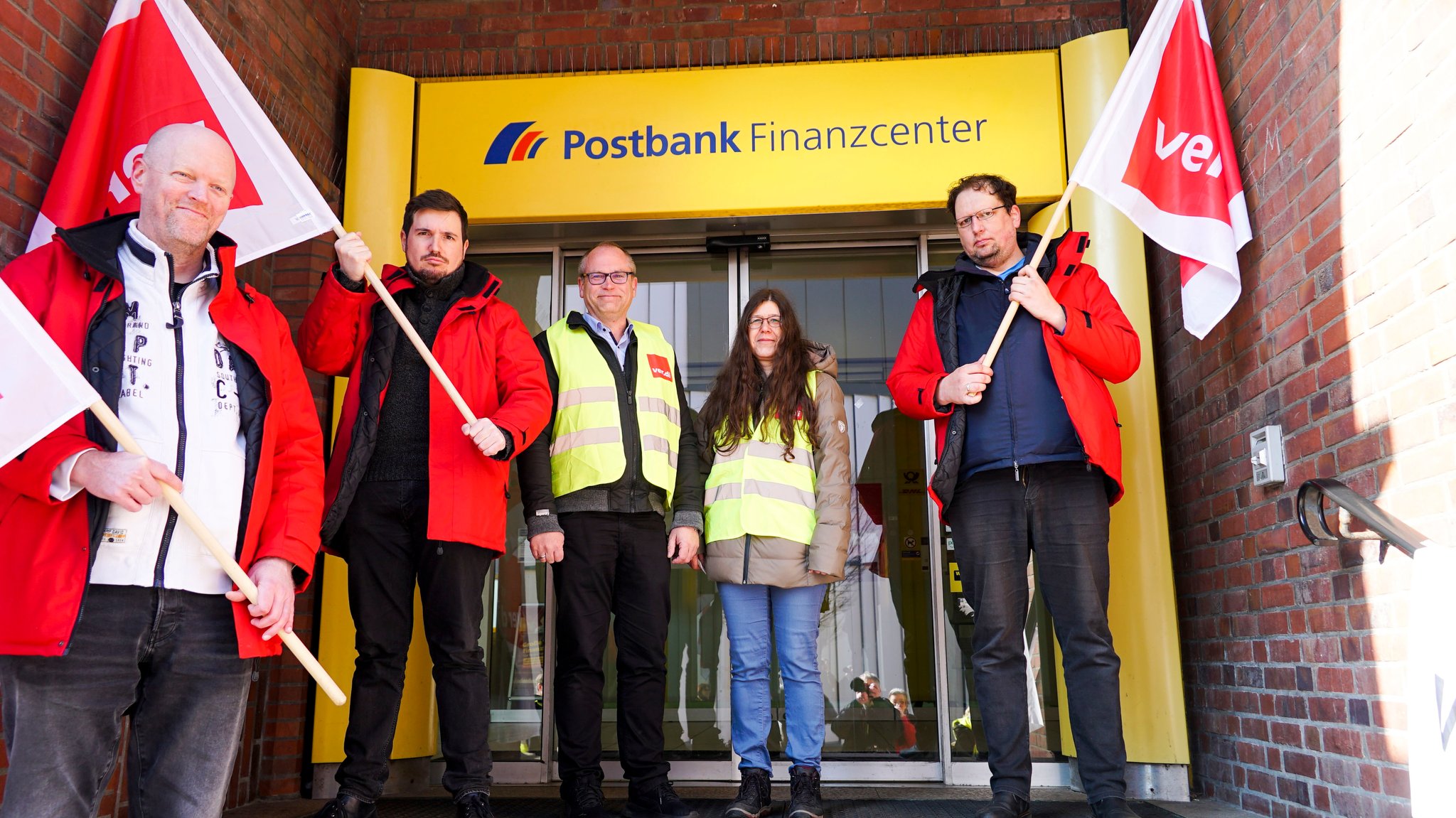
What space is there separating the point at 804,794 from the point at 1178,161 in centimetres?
240

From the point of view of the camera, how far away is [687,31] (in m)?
4.73

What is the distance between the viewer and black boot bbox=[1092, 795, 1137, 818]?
9.84 feet

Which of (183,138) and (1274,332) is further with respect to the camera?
(1274,332)

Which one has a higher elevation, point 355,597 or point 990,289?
point 990,289

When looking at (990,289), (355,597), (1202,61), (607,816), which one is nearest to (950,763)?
(607,816)

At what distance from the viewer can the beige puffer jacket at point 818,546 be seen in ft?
11.4

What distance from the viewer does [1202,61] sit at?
12.0 feet

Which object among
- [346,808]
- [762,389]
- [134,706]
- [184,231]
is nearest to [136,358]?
[184,231]

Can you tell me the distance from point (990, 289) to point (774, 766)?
213 cm

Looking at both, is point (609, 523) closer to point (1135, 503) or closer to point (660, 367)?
point (660, 367)

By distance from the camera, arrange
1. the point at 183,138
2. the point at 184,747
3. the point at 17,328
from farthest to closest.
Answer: the point at 183,138
the point at 184,747
the point at 17,328

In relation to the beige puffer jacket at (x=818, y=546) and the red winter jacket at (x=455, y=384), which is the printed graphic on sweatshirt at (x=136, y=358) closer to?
the red winter jacket at (x=455, y=384)

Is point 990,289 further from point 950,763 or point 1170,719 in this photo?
point 950,763

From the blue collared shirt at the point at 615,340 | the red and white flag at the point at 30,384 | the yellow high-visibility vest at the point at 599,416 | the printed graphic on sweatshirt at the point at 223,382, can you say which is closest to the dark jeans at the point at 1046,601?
the yellow high-visibility vest at the point at 599,416
